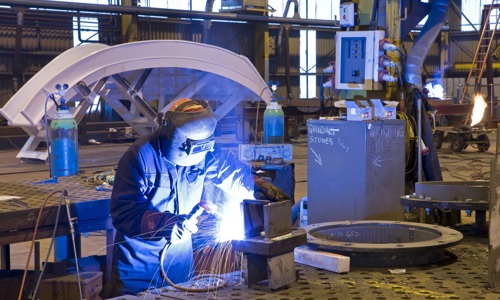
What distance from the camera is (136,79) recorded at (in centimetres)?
1049

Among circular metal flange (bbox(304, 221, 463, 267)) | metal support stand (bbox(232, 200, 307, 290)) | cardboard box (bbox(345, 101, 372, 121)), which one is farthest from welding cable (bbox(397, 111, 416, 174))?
metal support stand (bbox(232, 200, 307, 290))

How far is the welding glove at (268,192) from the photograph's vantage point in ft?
9.12

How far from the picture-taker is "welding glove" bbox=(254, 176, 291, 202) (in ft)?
9.12

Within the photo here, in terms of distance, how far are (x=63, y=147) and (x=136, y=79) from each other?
6016mm

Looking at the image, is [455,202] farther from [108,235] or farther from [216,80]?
[216,80]

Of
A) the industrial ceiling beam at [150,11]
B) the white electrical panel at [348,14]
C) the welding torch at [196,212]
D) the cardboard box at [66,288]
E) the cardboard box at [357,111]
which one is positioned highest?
the industrial ceiling beam at [150,11]

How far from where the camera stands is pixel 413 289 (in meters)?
2.27

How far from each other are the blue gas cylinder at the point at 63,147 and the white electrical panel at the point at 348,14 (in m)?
1.88

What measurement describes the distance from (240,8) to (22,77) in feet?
17.3

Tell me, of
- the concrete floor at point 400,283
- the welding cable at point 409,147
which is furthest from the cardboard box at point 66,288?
the welding cable at point 409,147

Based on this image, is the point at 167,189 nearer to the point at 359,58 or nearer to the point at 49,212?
the point at 49,212

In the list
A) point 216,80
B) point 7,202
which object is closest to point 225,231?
point 7,202

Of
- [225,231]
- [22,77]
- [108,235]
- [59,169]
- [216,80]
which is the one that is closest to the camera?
[225,231]

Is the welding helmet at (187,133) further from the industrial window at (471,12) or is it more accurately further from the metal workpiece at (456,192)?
the industrial window at (471,12)
